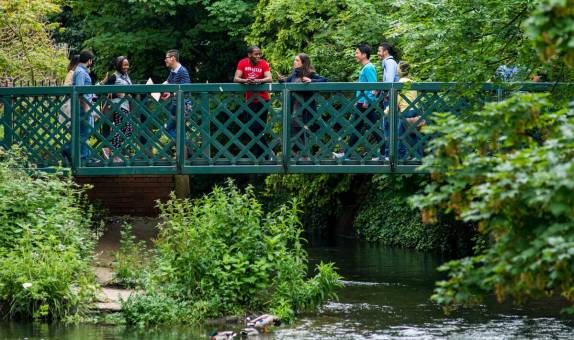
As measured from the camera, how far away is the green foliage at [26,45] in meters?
20.8

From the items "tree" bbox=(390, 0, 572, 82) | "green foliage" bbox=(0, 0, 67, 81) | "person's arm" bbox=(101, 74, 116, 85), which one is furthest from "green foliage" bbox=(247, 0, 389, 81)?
"tree" bbox=(390, 0, 572, 82)

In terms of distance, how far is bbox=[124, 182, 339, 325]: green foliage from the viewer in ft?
44.3

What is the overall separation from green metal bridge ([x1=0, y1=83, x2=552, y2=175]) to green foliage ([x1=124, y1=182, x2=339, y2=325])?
2.32 m

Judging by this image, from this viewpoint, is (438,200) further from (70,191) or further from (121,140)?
(121,140)

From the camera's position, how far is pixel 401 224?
24.1m

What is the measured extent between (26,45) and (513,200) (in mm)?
16500

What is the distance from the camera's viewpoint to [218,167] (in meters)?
16.4

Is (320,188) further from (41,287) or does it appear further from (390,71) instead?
(41,287)

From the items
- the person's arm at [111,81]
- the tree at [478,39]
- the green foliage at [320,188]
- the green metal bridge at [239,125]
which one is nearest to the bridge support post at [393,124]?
the green metal bridge at [239,125]

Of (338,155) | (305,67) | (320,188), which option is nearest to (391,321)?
(338,155)

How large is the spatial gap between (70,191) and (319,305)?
344 centimetres

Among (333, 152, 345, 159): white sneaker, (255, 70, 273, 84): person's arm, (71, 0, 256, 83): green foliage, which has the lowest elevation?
(333, 152, 345, 159): white sneaker

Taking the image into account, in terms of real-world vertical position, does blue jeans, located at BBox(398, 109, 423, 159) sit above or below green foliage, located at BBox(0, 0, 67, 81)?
below

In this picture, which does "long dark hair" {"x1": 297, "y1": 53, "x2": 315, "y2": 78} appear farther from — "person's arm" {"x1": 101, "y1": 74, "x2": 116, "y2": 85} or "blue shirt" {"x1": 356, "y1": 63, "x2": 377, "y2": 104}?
"person's arm" {"x1": 101, "y1": 74, "x2": 116, "y2": 85}
